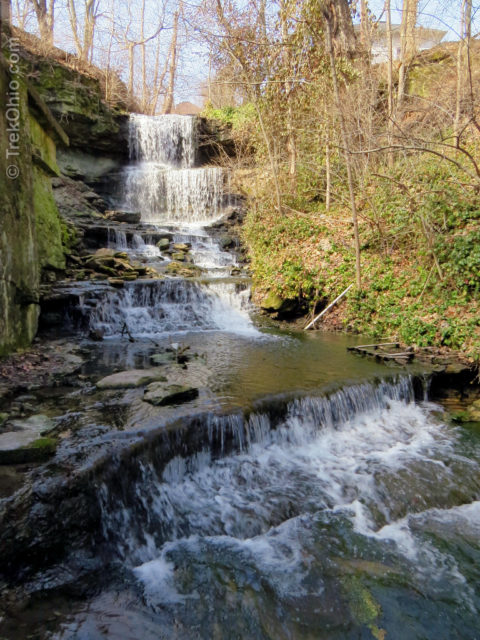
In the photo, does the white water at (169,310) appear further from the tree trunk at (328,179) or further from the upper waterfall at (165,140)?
the upper waterfall at (165,140)

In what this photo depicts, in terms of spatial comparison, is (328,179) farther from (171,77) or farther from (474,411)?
(171,77)

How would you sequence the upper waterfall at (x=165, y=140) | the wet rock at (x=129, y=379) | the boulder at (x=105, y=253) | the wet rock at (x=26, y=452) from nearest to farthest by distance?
the wet rock at (x=26, y=452) < the wet rock at (x=129, y=379) < the boulder at (x=105, y=253) < the upper waterfall at (x=165, y=140)

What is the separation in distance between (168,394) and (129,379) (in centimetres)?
89

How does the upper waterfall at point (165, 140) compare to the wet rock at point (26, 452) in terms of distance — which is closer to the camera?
the wet rock at point (26, 452)

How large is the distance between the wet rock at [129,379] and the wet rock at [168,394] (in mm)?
344

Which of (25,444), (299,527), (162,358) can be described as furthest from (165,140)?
(299,527)

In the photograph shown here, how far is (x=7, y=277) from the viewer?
509 cm

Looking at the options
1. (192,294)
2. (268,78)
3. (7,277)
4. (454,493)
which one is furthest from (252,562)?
(268,78)

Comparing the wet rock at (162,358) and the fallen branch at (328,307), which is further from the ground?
the fallen branch at (328,307)

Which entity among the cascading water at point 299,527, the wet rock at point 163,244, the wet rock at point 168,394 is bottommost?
the cascading water at point 299,527

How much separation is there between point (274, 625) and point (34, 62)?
61.9 feet

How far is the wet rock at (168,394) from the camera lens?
173 inches

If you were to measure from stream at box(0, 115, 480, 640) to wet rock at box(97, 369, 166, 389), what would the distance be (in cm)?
17

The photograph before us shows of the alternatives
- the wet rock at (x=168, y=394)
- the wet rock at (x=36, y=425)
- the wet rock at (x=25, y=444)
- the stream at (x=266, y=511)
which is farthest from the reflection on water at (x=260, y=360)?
the wet rock at (x=25, y=444)
